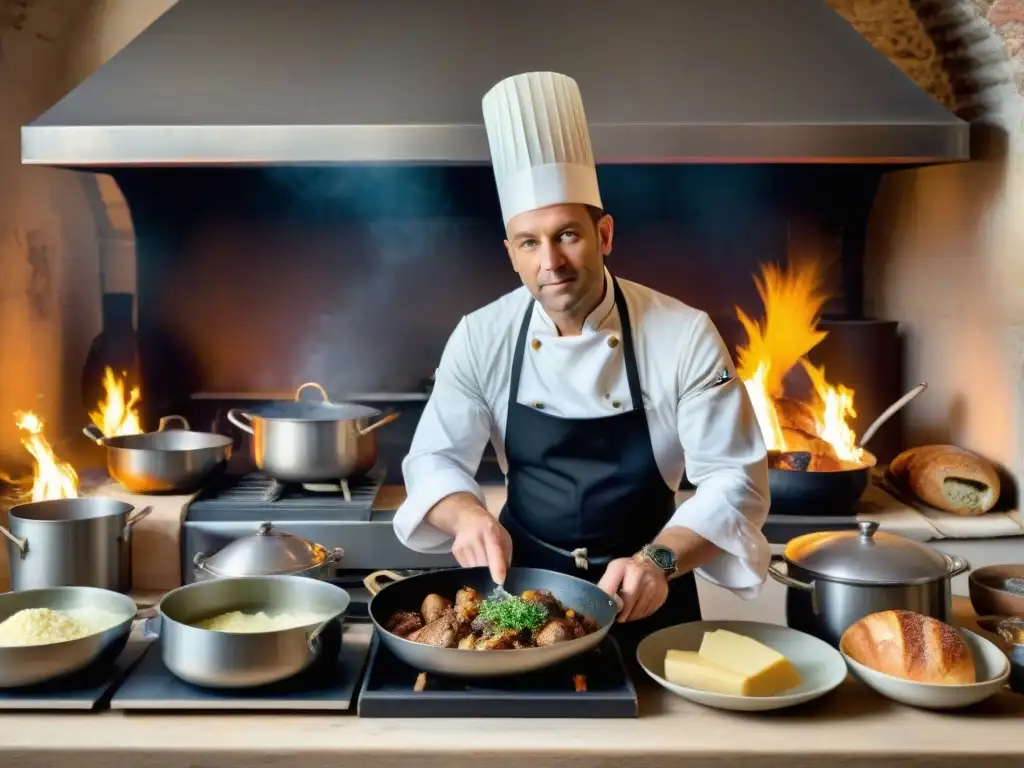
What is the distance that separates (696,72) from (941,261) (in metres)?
1.00

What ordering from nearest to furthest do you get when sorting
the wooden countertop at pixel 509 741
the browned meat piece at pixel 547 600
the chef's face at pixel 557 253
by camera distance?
the wooden countertop at pixel 509 741 → the browned meat piece at pixel 547 600 → the chef's face at pixel 557 253

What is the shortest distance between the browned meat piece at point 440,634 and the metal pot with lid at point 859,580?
0.51m

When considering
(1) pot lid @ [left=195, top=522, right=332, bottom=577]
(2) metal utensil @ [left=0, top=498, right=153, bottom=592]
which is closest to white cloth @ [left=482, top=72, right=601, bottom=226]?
(1) pot lid @ [left=195, top=522, right=332, bottom=577]

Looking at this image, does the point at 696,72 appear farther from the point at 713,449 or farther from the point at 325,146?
the point at 713,449

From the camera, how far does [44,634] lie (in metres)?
1.44

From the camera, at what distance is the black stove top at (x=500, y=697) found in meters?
1.38

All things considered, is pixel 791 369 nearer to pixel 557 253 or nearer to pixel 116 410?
pixel 557 253

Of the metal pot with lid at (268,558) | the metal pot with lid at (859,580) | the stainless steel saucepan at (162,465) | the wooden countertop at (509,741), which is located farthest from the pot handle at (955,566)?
the stainless steel saucepan at (162,465)

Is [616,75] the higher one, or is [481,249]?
[616,75]

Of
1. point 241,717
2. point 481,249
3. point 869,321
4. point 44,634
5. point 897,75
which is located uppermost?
point 897,75

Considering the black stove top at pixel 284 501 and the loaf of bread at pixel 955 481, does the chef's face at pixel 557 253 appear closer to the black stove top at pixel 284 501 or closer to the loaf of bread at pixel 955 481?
the black stove top at pixel 284 501

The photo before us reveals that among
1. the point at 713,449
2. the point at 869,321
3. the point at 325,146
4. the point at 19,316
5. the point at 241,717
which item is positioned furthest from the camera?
the point at 869,321

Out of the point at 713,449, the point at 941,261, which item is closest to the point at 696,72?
the point at 941,261

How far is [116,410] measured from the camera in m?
3.49
